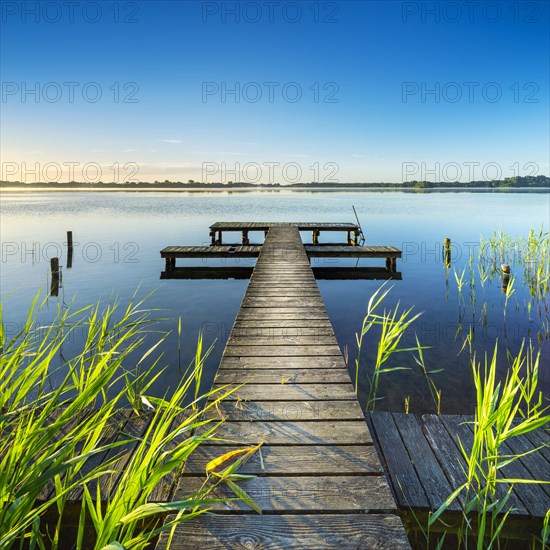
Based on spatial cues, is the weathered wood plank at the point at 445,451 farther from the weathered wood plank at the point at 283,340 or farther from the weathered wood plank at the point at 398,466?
the weathered wood plank at the point at 283,340

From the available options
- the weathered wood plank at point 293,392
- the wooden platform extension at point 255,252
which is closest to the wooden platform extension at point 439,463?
the weathered wood plank at point 293,392

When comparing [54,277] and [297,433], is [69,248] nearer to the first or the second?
[54,277]

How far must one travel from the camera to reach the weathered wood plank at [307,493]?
6.30ft

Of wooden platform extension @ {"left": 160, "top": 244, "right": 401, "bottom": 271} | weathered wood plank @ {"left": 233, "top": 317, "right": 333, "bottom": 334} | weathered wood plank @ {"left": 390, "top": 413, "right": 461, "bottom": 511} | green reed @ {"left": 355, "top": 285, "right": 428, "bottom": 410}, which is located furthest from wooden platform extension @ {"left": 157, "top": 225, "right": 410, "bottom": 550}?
wooden platform extension @ {"left": 160, "top": 244, "right": 401, "bottom": 271}

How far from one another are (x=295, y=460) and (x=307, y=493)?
260 mm

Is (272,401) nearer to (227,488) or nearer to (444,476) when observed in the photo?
(227,488)

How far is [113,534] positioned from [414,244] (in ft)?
69.3

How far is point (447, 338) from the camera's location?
25.2 ft

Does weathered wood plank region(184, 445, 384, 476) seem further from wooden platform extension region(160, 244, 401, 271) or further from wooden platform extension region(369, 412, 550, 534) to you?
wooden platform extension region(160, 244, 401, 271)

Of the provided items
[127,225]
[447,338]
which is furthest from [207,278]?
[127,225]

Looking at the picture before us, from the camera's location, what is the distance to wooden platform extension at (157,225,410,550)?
70.4 inches

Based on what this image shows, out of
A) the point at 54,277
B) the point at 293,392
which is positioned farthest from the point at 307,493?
the point at 54,277

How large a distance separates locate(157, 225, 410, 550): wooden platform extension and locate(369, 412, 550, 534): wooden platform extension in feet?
1.82

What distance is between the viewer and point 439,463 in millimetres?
2893
